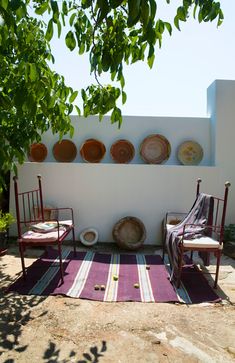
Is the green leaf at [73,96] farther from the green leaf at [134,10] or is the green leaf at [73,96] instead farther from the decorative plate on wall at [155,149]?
the decorative plate on wall at [155,149]

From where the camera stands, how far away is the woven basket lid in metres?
4.51

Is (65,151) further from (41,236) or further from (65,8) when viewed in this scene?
(65,8)

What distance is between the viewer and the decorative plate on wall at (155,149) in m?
5.16

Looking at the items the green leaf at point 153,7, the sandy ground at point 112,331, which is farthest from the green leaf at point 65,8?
the sandy ground at point 112,331

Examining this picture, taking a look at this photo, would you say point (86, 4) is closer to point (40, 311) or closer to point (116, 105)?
point (116, 105)

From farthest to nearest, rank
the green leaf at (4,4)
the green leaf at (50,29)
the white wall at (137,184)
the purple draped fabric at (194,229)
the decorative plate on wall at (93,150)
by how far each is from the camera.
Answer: the decorative plate on wall at (93,150)
the white wall at (137,184)
the purple draped fabric at (194,229)
the green leaf at (50,29)
the green leaf at (4,4)

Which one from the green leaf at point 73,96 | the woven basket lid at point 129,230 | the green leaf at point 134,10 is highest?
the green leaf at point 134,10

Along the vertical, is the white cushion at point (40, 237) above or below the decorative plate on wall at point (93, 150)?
below

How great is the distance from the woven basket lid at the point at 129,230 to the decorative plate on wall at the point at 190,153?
4.27 ft

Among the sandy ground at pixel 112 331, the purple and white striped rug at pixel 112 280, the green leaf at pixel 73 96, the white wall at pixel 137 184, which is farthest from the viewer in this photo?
the white wall at pixel 137 184

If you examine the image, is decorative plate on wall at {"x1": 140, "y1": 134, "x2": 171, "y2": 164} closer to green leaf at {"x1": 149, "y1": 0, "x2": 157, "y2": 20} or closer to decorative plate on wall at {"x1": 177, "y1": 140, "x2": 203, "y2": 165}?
Result: decorative plate on wall at {"x1": 177, "y1": 140, "x2": 203, "y2": 165}

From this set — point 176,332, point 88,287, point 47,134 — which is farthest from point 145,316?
point 47,134

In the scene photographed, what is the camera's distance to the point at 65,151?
5254 mm

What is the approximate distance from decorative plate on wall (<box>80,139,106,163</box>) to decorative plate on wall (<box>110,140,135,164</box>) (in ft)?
0.53
